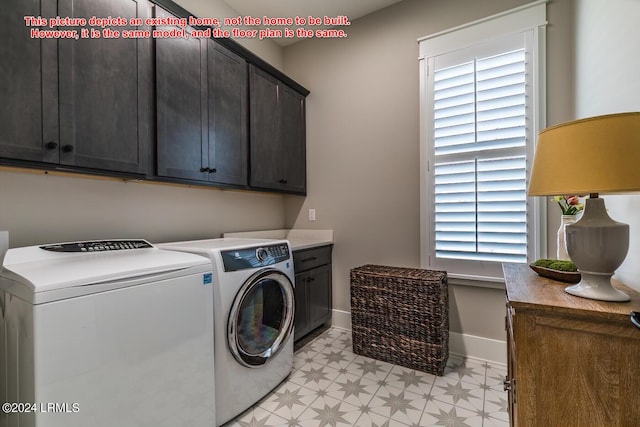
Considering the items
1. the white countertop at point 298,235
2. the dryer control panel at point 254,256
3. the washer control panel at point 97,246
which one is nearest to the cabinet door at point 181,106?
the washer control panel at point 97,246

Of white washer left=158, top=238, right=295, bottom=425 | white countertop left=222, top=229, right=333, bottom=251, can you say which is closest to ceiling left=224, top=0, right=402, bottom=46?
white countertop left=222, top=229, right=333, bottom=251

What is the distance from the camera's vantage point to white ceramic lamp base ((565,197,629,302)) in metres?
0.86

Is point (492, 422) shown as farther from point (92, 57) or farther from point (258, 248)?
point (92, 57)

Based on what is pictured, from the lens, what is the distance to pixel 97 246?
148cm

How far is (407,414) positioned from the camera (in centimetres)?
158

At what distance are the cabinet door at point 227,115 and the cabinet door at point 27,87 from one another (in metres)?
0.83

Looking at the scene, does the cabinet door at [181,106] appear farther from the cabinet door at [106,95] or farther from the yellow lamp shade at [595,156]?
the yellow lamp shade at [595,156]

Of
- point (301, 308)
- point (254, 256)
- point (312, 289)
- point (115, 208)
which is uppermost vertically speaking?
point (115, 208)

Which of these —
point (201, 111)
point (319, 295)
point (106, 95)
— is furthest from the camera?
point (319, 295)

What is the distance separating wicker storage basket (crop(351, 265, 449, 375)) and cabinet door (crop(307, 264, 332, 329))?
1.28 feet

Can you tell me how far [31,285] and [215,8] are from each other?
8.19 feet

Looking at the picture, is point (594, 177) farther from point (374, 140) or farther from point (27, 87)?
point (27, 87)

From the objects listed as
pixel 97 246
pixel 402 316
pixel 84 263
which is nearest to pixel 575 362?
pixel 402 316

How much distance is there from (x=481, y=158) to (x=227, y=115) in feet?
6.28
